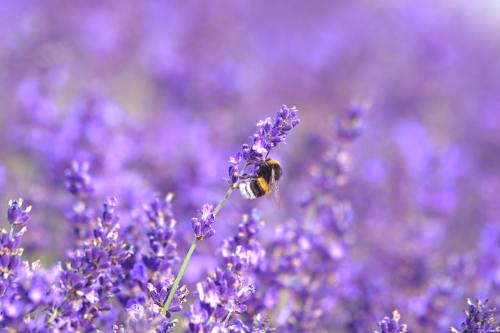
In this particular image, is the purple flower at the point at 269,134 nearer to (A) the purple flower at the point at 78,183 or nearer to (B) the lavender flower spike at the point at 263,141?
(B) the lavender flower spike at the point at 263,141

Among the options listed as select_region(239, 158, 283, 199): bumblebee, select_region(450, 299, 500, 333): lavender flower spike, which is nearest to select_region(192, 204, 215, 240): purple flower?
select_region(239, 158, 283, 199): bumblebee

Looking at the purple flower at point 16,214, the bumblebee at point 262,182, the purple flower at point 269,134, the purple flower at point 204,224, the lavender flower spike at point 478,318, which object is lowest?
the lavender flower spike at point 478,318

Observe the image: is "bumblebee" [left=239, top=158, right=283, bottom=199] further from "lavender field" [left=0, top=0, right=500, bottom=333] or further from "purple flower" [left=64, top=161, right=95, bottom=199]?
"purple flower" [left=64, top=161, right=95, bottom=199]

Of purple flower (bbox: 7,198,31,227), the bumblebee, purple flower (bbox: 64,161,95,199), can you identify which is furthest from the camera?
purple flower (bbox: 64,161,95,199)

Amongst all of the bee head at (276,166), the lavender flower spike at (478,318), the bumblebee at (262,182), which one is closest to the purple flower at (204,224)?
the bumblebee at (262,182)

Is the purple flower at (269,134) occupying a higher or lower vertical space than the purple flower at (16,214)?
higher

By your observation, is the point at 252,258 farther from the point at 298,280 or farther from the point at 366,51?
the point at 366,51

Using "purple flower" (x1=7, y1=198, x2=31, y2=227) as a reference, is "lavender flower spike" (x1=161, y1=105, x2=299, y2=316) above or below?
above

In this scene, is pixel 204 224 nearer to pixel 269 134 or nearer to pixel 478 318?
pixel 269 134
